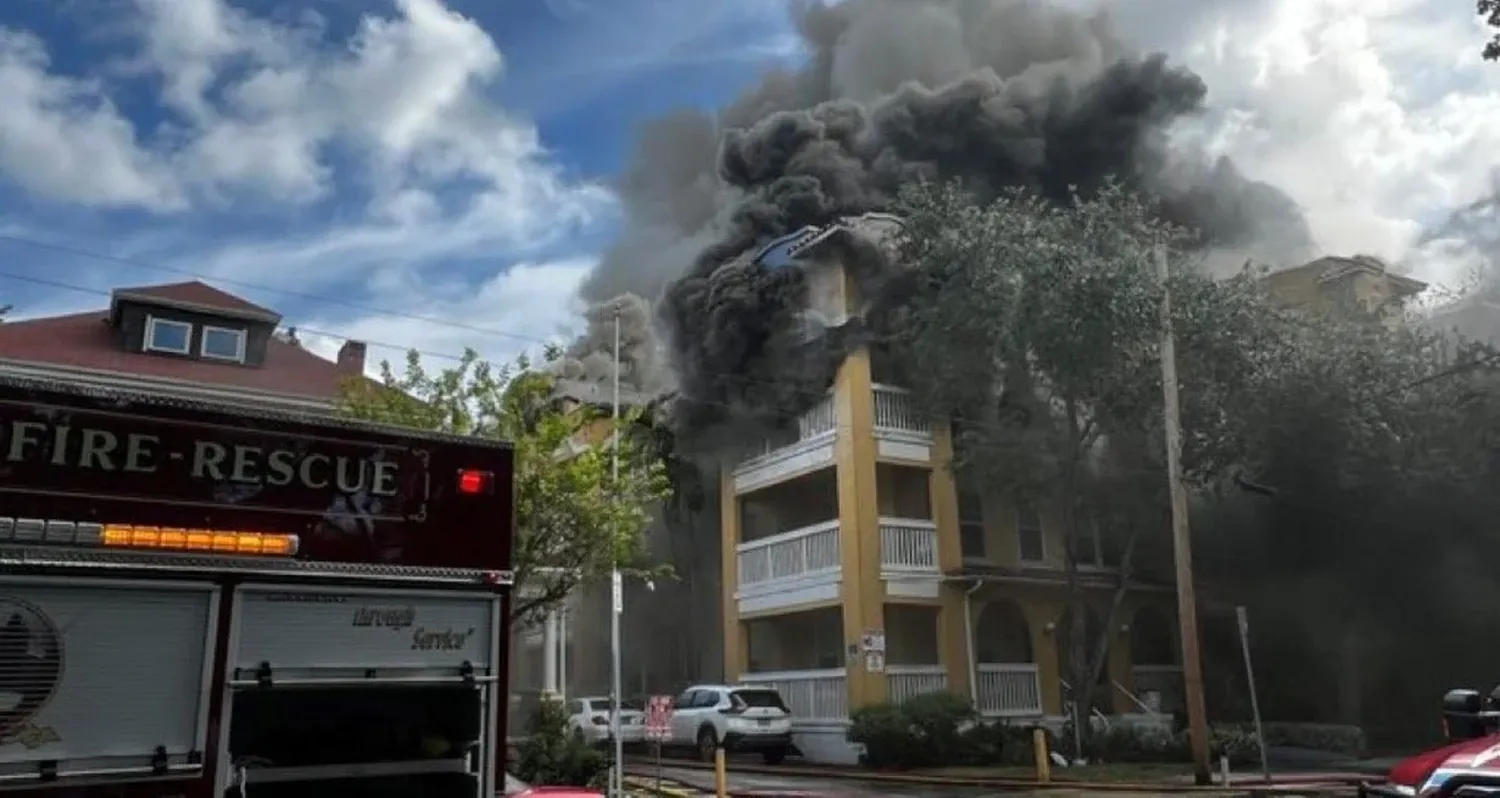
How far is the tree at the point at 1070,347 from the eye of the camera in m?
20.6

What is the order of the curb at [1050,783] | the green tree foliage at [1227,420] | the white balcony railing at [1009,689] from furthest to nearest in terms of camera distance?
the white balcony railing at [1009,689], the green tree foliage at [1227,420], the curb at [1050,783]

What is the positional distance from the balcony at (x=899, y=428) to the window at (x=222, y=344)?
1417 cm

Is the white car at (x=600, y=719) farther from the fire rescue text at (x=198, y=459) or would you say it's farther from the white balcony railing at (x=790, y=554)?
the fire rescue text at (x=198, y=459)

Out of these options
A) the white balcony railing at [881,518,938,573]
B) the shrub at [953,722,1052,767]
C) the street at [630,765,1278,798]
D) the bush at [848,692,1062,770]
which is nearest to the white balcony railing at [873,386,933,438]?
the white balcony railing at [881,518,938,573]

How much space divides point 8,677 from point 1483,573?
1085 inches

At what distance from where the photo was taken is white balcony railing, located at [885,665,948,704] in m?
22.0

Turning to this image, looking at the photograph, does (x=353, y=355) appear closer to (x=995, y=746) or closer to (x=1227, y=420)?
(x=995, y=746)

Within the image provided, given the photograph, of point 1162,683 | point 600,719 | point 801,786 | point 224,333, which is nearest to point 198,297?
point 224,333

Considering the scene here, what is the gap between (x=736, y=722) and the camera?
20.9m

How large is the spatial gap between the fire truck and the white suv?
632 inches

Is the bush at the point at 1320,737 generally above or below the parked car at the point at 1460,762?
below

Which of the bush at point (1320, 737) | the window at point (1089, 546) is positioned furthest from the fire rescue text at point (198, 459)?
the bush at point (1320, 737)

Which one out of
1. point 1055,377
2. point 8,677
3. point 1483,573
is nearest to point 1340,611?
point 1483,573

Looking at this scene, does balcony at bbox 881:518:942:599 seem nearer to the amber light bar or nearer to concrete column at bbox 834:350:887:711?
concrete column at bbox 834:350:887:711
